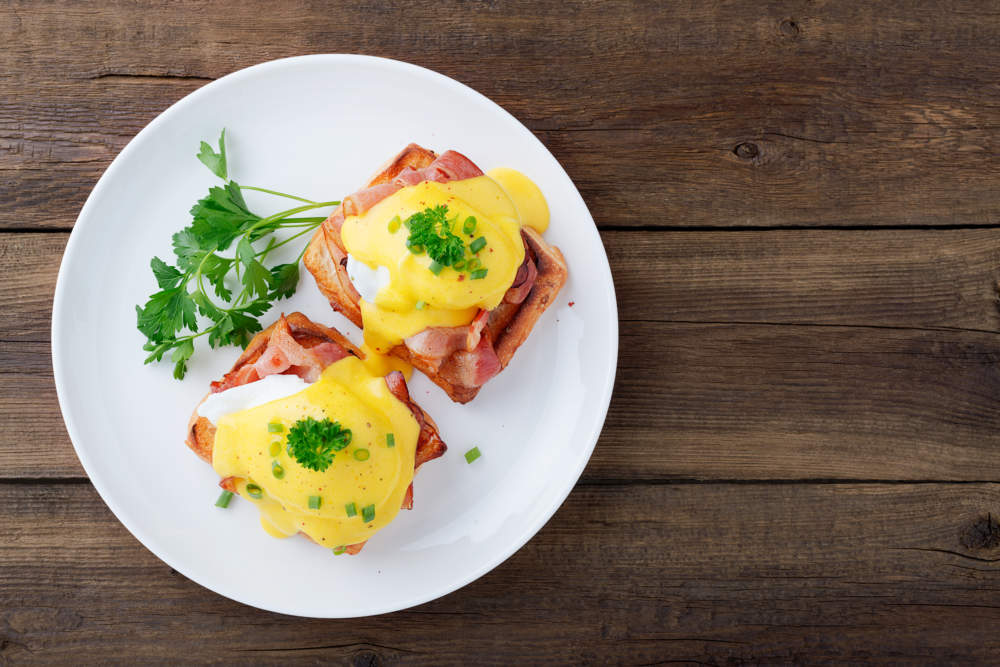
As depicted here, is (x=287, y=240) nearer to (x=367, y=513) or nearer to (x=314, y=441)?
(x=314, y=441)

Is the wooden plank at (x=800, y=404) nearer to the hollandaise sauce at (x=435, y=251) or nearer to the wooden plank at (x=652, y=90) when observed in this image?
the wooden plank at (x=652, y=90)

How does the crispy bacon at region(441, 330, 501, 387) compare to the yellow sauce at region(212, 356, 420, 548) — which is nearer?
the yellow sauce at region(212, 356, 420, 548)

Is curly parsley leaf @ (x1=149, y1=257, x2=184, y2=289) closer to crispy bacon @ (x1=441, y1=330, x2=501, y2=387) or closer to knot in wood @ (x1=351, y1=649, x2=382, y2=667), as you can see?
crispy bacon @ (x1=441, y1=330, x2=501, y2=387)

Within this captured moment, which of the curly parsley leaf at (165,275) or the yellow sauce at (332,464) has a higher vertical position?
the curly parsley leaf at (165,275)

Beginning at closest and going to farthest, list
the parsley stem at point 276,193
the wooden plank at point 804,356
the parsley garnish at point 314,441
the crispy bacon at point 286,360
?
the parsley garnish at point 314,441
the crispy bacon at point 286,360
the parsley stem at point 276,193
the wooden plank at point 804,356

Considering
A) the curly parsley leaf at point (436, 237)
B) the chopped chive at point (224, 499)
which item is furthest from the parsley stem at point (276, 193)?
the chopped chive at point (224, 499)

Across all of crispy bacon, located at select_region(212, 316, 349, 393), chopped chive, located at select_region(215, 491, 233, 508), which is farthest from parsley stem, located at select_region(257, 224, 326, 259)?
chopped chive, located at select_region(215, 491, 233, 508)

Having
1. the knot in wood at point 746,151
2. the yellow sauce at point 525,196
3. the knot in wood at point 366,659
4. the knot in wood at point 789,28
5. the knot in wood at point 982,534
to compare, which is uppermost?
the knot in wood at point 789,28
